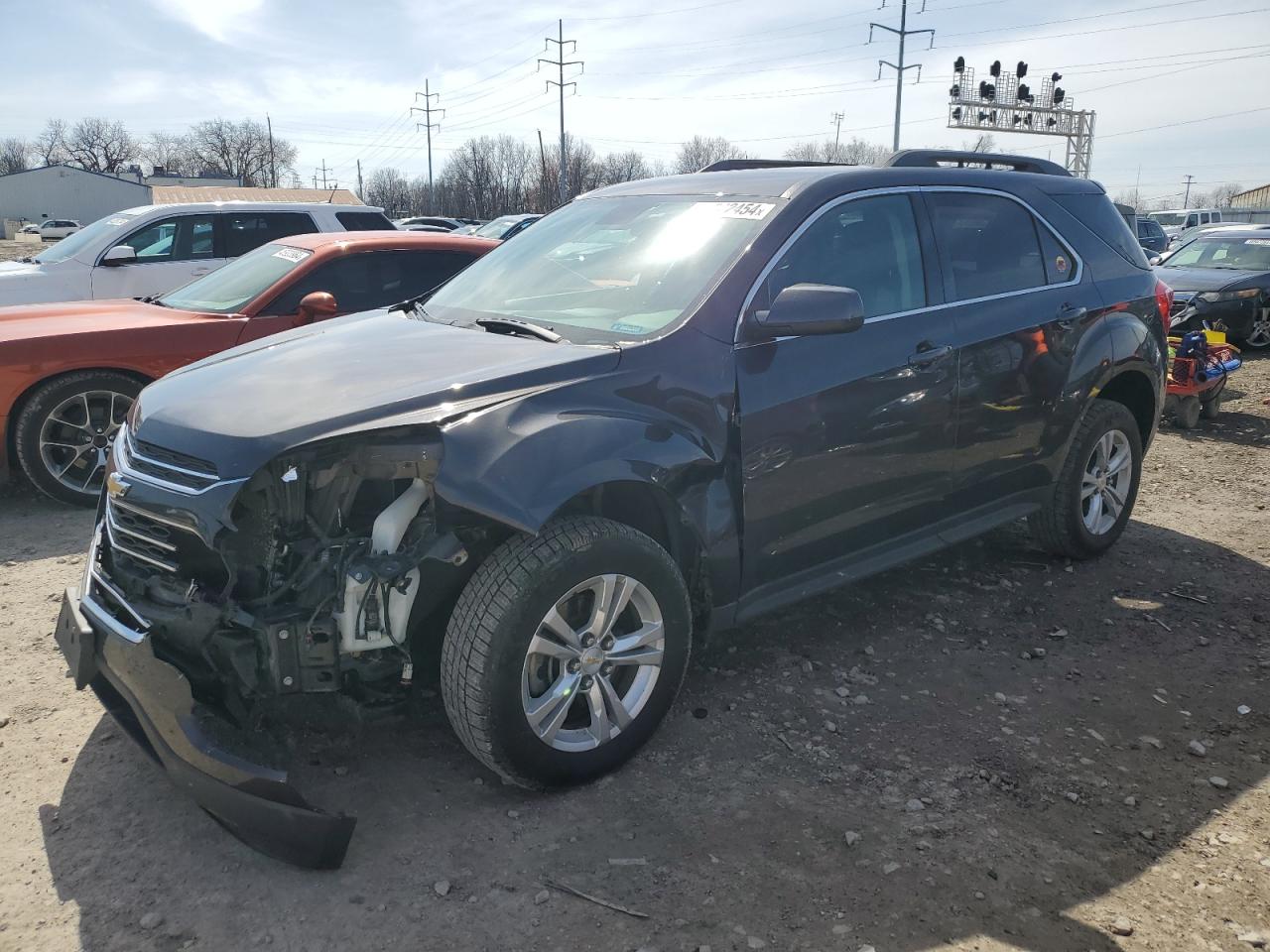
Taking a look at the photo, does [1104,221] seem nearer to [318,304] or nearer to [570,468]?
[570,468]

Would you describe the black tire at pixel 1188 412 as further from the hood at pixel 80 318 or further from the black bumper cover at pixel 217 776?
the black bumper cover at pixel 217 776

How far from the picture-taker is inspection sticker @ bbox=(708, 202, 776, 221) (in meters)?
3.50

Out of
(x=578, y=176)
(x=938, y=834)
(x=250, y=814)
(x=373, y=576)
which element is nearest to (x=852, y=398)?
(x=938, y=834)

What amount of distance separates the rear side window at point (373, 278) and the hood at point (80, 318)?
24.4 inches

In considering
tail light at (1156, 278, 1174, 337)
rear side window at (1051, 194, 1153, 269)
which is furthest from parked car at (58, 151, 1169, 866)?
tail light at (1156, 278, 1174, 337)

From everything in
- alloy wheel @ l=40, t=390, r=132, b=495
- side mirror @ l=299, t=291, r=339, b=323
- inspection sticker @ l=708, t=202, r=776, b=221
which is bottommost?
alloy wheel @ l=40, t=390, r=132, b=495

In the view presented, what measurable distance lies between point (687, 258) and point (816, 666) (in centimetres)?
172

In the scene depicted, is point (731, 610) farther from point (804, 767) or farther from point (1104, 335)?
point (1104, 335)

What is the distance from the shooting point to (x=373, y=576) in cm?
263

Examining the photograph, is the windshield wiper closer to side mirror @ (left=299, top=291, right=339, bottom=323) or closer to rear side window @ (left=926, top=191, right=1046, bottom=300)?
rear side window @ (left=926, top=191, right=1046, bottom=300)

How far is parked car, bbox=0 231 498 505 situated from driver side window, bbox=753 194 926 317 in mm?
3147

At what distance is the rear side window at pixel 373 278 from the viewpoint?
639cm

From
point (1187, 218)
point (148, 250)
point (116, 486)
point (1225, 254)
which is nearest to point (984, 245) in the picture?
point (116, 486)

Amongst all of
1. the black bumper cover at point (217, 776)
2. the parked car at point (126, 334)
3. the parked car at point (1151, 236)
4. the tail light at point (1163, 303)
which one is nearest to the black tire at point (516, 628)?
the black bumper cover at point (217, 776)
